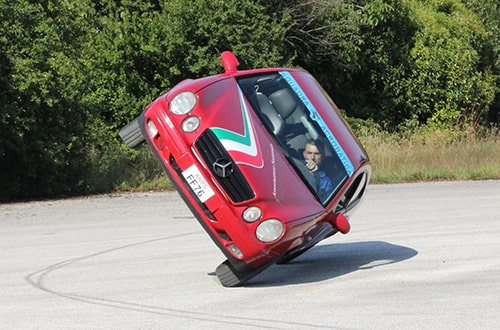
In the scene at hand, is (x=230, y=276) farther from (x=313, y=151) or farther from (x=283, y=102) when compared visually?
(x=283, y=102)

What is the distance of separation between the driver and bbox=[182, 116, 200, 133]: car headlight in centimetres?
101

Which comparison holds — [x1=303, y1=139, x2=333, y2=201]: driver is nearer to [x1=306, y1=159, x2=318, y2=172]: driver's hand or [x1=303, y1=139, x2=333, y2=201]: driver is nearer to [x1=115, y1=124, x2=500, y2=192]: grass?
[x1=306, y1=159, x2=318, y2=172]: driver's hand

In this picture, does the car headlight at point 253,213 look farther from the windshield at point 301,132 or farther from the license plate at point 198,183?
the windshield at point 301,132

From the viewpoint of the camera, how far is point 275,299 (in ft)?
24.3

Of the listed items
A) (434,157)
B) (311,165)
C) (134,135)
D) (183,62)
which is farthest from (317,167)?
(183,62)

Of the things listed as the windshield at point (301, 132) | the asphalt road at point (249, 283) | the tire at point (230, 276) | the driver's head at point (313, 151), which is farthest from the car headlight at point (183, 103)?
the asphalt road at point (249, 283)

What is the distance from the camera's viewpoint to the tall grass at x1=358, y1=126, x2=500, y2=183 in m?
20.4

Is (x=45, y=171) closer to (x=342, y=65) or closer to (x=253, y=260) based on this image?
(x=253, y=260)

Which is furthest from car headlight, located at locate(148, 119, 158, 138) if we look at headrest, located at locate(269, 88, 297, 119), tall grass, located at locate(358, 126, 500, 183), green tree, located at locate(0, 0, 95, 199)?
tall grass, located at locate(358, 126, 500, 183)

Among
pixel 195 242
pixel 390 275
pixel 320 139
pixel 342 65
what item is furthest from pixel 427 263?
pixel 342 65

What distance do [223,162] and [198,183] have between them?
0.30 meters

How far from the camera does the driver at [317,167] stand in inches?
313

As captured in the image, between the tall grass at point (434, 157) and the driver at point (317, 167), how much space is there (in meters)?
12.0

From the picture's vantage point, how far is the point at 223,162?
7.47 metres
